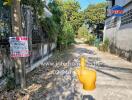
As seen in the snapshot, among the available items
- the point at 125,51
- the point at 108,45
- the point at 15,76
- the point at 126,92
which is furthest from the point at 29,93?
the point at 108,45

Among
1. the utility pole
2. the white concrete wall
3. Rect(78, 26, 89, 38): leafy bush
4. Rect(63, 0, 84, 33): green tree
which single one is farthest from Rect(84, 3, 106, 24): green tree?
the utility pole

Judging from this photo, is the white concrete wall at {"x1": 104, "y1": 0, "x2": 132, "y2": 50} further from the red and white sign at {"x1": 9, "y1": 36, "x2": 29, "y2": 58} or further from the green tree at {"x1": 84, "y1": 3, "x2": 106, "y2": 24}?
the green tree at {"x1": 84, "y1": 3, "x2": 106, "y2": 24}

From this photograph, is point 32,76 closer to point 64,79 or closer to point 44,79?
point 44,79

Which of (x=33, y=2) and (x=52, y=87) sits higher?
(x=33, y=2)

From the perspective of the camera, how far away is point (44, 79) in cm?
794

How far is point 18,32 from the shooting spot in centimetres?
613

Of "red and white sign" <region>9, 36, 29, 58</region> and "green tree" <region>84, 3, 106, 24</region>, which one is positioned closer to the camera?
"red and white sign" <region>9, 36, 29, 58</region>

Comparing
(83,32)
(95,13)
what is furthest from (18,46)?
(95,13)

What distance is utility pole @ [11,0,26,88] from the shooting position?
241 inches

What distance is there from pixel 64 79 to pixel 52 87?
1.20 meters

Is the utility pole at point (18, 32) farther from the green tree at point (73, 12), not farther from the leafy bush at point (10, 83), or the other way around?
the green tree at point (73, 12)

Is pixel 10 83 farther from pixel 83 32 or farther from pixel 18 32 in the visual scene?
pixel 83 32

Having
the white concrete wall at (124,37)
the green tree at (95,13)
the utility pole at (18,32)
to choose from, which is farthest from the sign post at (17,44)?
the green tree at (95,13)

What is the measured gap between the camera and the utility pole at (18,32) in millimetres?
6113
